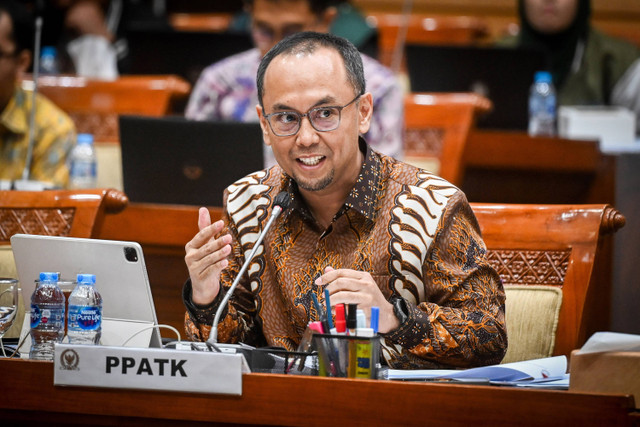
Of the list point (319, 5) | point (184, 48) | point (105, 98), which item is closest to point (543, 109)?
point (319, 5)

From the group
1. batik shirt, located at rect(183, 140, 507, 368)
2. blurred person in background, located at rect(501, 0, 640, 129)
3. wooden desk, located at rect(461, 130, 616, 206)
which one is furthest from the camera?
blurred person in background, located at rect(501, 0, 640, 129)

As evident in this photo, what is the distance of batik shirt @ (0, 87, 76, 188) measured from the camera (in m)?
3.36

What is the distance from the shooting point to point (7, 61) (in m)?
3.38

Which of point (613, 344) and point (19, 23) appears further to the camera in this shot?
point (19, 23)

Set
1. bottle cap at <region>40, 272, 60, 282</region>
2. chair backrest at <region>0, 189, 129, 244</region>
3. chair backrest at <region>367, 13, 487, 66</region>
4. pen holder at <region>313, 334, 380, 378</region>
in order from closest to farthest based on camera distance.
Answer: pen holder at <region>313, 334, 380, 378</region>, bottle cap at <region>40, 272, 60, 282</region>, chair backrest at <region>0, 189, 129, 244</region>, chair backrest at <region>367, 13, 487, 66</region>

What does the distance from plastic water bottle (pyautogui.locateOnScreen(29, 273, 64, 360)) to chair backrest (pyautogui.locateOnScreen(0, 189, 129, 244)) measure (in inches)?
23.5

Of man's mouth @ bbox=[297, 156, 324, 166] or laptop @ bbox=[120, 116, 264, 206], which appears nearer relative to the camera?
man's mouth @ bbox=[297, 156, 324, 166]

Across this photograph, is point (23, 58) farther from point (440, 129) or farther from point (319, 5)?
point (440, 129)

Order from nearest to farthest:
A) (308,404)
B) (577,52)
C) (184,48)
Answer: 1. (308,404)
2. (184,48)
3. (577,52)

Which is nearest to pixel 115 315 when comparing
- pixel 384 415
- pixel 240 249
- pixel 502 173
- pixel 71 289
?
pixel 71 289

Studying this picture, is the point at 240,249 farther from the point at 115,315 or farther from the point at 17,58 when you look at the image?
the point at 17,58

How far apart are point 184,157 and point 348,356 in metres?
1.45

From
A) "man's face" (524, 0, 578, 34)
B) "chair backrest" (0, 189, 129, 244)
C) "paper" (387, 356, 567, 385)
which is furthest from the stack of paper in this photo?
"man's face" (524, 0, 578, 34)

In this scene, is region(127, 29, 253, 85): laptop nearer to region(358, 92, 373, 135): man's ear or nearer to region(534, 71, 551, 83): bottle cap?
region(534, 71, 551, 83): bottle cap
